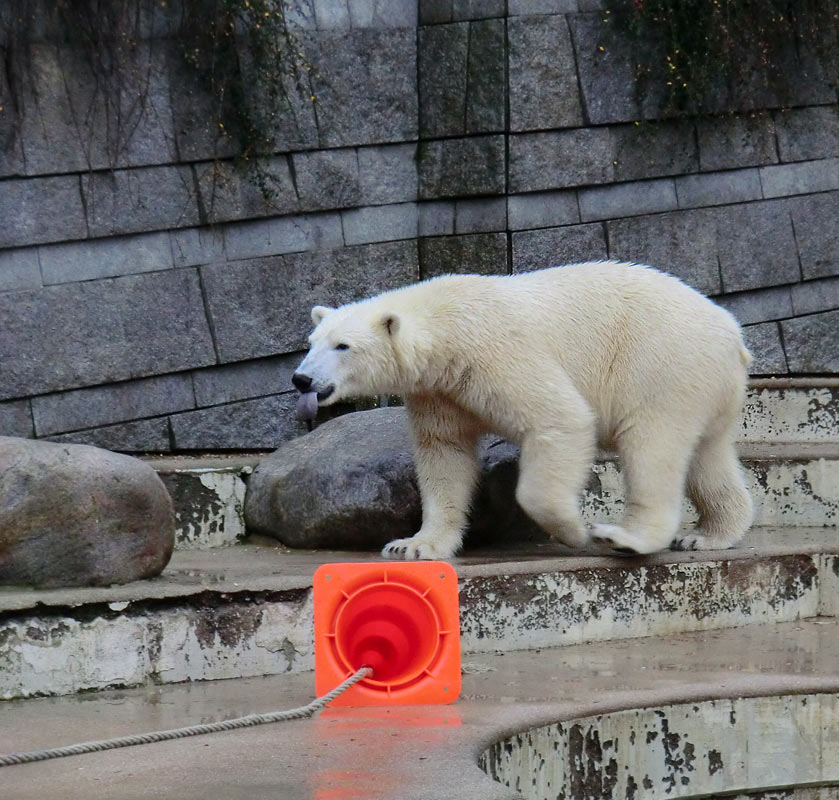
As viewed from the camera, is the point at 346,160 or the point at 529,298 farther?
the point at 346,160

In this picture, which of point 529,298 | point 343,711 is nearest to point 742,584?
point 529,298

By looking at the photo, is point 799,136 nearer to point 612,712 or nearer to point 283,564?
point 283,564

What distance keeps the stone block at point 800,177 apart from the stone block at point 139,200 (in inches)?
119

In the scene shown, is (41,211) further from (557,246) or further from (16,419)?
(557,246)

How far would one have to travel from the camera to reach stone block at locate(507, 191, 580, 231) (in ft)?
22.4

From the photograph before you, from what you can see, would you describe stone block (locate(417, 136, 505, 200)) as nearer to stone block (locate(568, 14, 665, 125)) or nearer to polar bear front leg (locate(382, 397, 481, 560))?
stone block (locate(568, 14, 665, 125))

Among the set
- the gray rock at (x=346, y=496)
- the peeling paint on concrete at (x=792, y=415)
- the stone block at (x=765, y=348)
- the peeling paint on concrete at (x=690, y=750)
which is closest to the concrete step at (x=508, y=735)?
the peeling paint on concrete at (x=690, y=750)

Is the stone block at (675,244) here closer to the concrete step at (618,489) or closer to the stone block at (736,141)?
the stone block at (736,141)

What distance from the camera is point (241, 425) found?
21.5 ft

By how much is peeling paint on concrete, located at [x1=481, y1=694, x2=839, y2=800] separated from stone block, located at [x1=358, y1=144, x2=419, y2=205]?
3.78 meters

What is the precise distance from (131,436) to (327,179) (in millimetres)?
1559

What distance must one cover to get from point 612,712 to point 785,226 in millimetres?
4399

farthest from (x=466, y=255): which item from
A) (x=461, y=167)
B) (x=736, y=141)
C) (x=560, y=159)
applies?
(x=736, y=141)

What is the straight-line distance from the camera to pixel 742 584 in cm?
475
